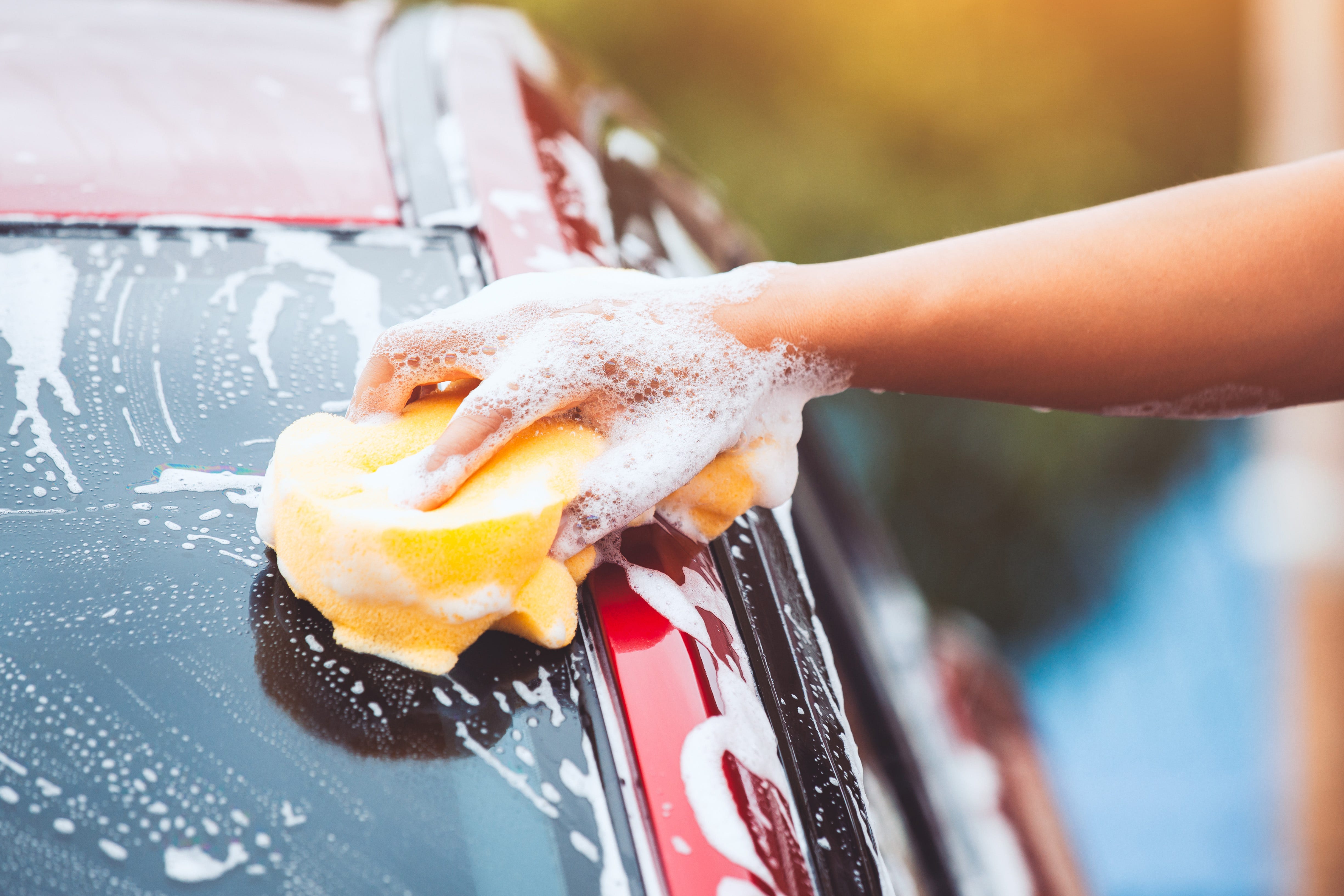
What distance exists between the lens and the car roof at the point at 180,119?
1054 millimetres

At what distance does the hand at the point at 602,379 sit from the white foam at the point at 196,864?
30cm

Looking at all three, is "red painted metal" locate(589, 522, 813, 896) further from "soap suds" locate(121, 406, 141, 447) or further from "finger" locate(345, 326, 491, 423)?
"soap suds" locate(121, 406, 141, 447)

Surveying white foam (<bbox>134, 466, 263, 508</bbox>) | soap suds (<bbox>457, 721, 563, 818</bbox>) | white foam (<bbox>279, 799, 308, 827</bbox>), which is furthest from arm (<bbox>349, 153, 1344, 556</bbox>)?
white foam (<bbox>279, 799, 308, 827</bbox>)

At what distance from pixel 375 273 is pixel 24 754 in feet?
1.92

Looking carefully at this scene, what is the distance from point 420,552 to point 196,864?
0.26 m

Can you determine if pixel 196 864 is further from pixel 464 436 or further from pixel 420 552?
pixel 464 436

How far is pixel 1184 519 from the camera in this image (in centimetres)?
466

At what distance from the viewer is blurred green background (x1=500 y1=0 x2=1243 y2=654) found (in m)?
4.74

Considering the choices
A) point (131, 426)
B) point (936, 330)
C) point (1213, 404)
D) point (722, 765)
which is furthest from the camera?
point (1213, 404)

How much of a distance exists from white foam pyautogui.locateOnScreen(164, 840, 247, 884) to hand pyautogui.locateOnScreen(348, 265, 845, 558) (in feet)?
0.97

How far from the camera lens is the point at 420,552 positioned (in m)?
0.77

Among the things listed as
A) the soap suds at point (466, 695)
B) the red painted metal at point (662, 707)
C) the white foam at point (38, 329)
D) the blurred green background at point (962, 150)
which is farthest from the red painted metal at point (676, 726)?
the blurred green background at point (962, 150)

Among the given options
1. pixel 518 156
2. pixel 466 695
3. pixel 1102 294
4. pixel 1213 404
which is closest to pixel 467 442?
pixel 466 695

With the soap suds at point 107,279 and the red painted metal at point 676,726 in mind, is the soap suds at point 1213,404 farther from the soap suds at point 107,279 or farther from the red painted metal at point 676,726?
the soap suds at point 107,279
